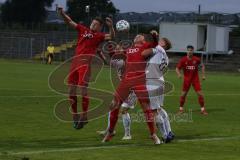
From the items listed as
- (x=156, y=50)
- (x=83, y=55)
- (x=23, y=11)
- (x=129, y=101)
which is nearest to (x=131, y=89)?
(x=129, y=101)

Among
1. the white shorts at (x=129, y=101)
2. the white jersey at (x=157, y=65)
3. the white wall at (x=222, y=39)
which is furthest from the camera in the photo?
the white wall at (x=222, y=39)

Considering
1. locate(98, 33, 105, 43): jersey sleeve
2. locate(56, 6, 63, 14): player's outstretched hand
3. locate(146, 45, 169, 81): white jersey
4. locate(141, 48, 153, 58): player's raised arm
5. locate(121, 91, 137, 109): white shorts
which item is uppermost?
locate(56, 6, 63, 14): player's outstretched hand

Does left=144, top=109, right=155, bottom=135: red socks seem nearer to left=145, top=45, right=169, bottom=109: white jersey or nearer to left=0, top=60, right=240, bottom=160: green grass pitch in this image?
left=145, top=45, right=169, bottom=109: white jersey

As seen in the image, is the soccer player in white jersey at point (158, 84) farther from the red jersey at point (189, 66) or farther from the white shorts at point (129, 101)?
the red jersey at point (189, 66)

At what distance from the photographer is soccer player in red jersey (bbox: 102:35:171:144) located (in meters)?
13.6

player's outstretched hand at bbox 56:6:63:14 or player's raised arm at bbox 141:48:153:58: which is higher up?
player's outstretched hand at bbox 56:6:63:14

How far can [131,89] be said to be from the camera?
13672 millimetres

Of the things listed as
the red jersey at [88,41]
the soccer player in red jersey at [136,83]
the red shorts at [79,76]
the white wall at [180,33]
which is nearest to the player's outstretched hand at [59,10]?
the red jersey at [88,41]

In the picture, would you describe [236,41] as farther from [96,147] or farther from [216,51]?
[96,147]

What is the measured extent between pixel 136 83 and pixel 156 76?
1054mm

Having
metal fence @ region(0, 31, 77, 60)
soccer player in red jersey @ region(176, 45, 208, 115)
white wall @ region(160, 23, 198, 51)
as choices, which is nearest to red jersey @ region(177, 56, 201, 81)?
soccer player in red jersey @ region(176, 45, 208, 115)

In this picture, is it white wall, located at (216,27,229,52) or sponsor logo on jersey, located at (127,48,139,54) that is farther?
white wall, located at (216,27,229,52)

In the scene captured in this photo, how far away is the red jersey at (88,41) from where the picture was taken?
1469 centimetres

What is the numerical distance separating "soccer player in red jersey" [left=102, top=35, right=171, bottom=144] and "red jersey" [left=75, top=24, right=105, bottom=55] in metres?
1.17
